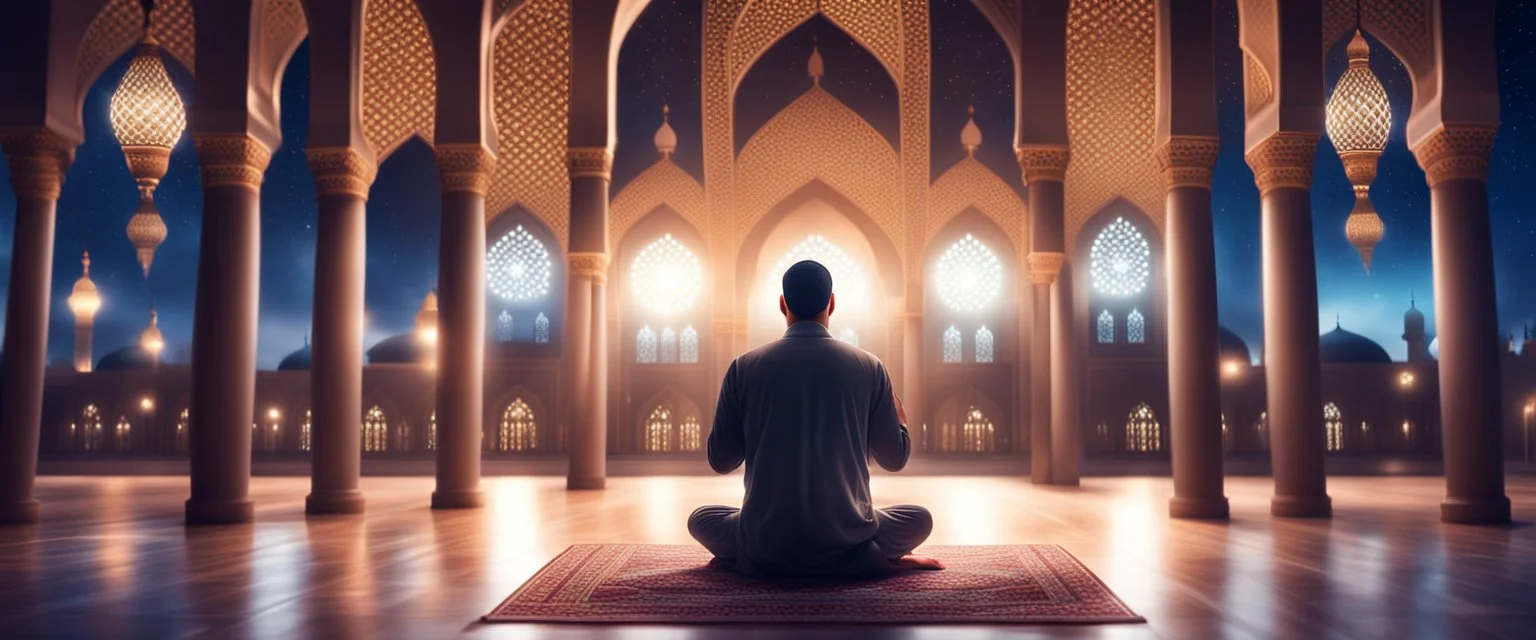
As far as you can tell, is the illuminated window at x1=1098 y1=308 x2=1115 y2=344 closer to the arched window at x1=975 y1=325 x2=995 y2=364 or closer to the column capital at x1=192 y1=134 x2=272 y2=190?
the arched window at x1=975 y1=325 x2=995 y2=364

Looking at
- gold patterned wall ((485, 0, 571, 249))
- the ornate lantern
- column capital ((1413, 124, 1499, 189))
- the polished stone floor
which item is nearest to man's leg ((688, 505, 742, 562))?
the polished stone floor

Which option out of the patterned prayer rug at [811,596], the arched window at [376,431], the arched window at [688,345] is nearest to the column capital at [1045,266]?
the patterned prayer rug at [811,596]

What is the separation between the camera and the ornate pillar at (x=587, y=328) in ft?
40.4

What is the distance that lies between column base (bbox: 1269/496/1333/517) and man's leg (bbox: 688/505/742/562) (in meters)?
5.14

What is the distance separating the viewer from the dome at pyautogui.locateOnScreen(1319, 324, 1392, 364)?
80.9 feet

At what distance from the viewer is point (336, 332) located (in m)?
9.13

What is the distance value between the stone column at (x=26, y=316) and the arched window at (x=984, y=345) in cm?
1638

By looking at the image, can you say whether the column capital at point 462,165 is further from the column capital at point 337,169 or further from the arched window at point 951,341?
the arched window at point 951,341

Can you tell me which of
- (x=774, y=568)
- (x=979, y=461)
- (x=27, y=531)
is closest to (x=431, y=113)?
(x=27, y=531)

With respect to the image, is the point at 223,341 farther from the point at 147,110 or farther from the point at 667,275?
the point at 667,275

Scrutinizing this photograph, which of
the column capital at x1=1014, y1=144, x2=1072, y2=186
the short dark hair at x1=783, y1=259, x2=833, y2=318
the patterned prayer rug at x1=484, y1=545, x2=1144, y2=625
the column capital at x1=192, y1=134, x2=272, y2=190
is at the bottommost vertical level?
the patterned prayer rug at x1=484, y1=545, x2=1144, y2=625

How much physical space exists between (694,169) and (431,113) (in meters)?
7.86

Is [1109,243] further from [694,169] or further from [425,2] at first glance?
[425,2]

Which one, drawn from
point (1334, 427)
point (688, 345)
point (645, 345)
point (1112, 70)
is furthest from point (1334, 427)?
point (1112, 70)
